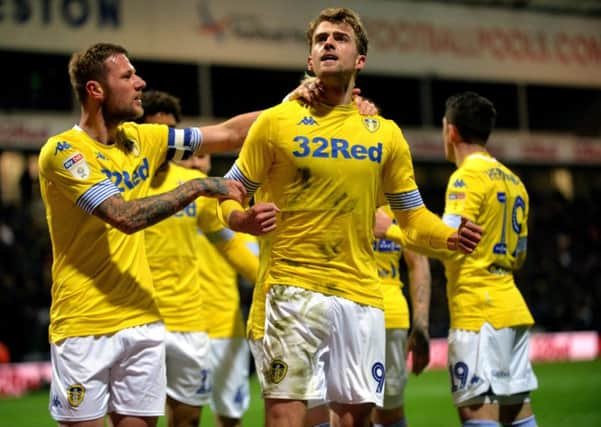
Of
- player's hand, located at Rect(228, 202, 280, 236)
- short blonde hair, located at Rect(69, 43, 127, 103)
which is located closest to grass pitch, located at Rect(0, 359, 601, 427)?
short blonde hair, located at Rect(69, 43, 127, 103)

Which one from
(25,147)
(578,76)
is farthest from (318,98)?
(578,76)

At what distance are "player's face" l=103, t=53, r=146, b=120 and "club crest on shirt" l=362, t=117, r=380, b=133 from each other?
115cm

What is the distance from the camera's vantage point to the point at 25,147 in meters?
17.8

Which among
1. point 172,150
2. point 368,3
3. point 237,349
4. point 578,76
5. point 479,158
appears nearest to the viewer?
point 172,150

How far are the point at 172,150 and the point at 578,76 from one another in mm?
20315

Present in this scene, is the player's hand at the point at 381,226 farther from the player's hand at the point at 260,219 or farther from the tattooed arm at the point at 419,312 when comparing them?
the player's hand at the point at 260,219

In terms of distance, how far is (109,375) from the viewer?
14.5 ft

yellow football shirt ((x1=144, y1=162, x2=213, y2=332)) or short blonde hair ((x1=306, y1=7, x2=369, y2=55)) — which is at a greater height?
short blonde hair ((x1=306, y1=7, x2=369, y2=55))

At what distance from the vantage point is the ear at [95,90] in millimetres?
4594

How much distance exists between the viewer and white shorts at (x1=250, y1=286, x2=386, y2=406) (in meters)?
3.99

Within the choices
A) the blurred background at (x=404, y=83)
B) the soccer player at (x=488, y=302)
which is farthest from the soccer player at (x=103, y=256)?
the blurred background at (x=404, y=83)

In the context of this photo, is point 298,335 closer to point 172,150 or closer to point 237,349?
point 172,150

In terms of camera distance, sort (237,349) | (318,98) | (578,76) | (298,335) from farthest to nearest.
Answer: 1. (578,76)
2. (237,349)
3. (318,98)
4. (298,335)

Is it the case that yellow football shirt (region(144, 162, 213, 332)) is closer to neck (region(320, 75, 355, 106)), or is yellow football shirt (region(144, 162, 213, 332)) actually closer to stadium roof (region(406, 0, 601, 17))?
neck (region(320, 75, 355, 106))
